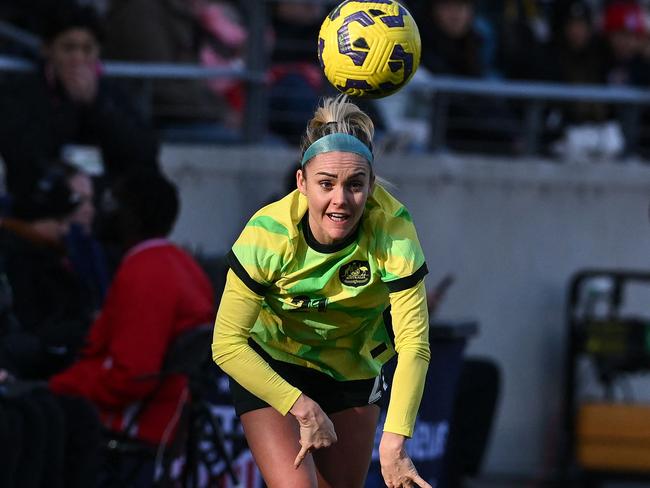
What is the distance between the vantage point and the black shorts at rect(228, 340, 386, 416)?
5875 millimetres

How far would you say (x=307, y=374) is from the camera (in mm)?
5922

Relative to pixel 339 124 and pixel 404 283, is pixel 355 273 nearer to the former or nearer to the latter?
pixel 404 283

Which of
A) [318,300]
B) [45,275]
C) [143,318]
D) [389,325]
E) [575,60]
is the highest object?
[575,60]

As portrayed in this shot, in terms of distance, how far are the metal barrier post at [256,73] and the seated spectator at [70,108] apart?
3.93ft

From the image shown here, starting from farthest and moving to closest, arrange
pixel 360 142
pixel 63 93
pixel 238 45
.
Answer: pixel 238 45 → pixel 63 93 → pixel 360 142

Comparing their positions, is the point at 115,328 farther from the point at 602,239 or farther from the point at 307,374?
the point at 602,239

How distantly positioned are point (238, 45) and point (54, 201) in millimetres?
3486

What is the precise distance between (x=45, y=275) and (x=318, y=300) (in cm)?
228

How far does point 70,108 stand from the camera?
8.55 metres

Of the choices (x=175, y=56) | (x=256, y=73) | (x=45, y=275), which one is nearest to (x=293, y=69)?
(x=256, y=73)

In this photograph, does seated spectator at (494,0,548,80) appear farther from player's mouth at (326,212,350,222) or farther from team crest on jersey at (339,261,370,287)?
player's mouth at (326,212,350,222)

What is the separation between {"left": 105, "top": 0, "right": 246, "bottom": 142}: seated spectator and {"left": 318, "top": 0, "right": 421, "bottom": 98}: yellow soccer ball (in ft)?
12.3

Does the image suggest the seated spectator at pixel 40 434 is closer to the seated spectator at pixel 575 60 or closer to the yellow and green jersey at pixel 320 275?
the yellow and green jersey at pixel 320 275

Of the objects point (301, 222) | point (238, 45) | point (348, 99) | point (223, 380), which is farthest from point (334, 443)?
point (238, 45)
